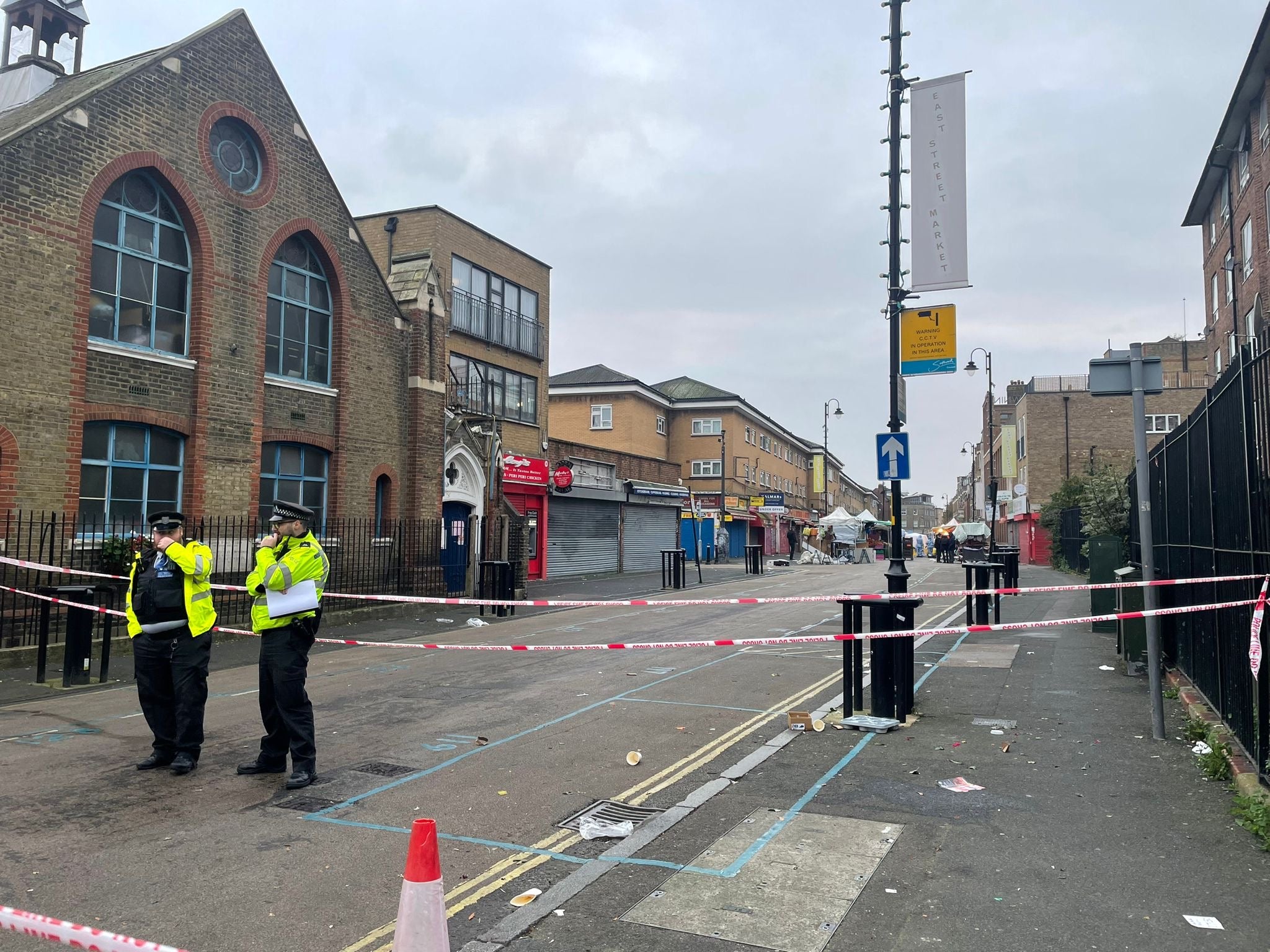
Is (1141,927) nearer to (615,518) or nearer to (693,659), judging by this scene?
(693,659)

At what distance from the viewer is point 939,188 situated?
942cm

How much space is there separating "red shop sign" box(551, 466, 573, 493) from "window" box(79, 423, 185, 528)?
15.1 m

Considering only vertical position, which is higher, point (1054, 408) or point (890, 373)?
point (1054, 408)

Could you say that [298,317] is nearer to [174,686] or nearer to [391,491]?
[391,491]

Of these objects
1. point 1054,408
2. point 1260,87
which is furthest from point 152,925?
point 1054,408

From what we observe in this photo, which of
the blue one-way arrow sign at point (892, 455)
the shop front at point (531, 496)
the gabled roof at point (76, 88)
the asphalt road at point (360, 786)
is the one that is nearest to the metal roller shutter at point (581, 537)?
the shop front at point (531, 496)

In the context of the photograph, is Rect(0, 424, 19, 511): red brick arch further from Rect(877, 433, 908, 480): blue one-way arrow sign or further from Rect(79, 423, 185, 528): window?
Rect(877, 433, 908, 480): blue one-way arrow sign

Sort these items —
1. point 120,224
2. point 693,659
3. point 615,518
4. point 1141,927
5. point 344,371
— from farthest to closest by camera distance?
1. point 615,518
2. point 344,371
3. point 120,224
4. point 693,659
5. point 1141,927

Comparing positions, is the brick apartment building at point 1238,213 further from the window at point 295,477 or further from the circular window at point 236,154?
the circular window at point 236,154

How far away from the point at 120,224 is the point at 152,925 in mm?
13440

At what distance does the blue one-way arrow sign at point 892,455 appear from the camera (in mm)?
9125

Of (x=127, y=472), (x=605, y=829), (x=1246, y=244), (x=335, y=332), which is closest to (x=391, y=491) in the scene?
(x=335, y=332)

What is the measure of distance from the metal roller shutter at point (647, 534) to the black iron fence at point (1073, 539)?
51.0 ft

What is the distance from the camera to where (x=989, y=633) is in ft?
49.2
